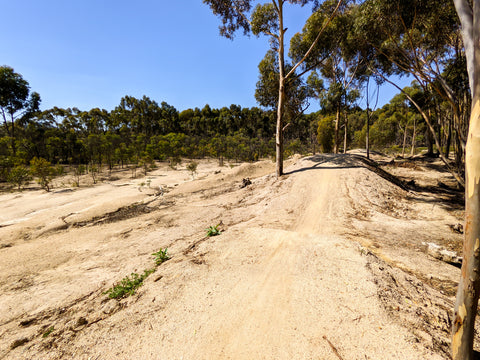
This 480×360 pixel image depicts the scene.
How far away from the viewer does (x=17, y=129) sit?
32.7 metres

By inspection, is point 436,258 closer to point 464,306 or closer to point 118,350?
point 464,306

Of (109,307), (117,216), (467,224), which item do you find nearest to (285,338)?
(467,224)

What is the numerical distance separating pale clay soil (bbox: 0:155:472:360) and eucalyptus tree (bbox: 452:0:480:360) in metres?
0.43

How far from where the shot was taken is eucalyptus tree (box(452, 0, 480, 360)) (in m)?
1.87

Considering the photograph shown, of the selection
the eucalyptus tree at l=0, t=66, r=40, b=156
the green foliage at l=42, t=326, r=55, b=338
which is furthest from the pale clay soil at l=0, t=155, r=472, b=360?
the eucalyptus tree at l=0, t=66, r=40, b=156

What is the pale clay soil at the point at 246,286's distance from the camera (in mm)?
2570

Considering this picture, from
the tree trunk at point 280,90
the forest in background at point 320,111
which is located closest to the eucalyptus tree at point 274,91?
the forest in background at point 320,111

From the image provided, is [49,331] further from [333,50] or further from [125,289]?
[333,50]

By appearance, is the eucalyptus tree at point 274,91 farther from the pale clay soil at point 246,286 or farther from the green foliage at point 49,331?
the green foliage at point 49,331

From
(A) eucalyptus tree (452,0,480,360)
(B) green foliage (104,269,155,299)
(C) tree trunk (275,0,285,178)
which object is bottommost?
(B) green foliage (104,269,155,299)

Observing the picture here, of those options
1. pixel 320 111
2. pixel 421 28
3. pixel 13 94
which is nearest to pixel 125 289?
pixel 421 28

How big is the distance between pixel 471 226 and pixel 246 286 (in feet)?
10.9

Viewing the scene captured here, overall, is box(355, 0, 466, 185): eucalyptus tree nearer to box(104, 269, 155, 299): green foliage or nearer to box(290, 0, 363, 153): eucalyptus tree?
box(290, 0, 363, 153): eucalyptus tree

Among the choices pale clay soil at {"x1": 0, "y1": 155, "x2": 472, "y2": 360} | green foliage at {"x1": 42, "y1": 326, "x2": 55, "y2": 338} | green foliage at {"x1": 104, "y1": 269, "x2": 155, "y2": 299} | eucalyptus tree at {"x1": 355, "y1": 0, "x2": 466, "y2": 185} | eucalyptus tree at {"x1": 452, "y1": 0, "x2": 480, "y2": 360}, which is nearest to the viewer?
eucalyptus tree at {"x1": 452, "y1": 0, "x2": 480, "y2": 360}
